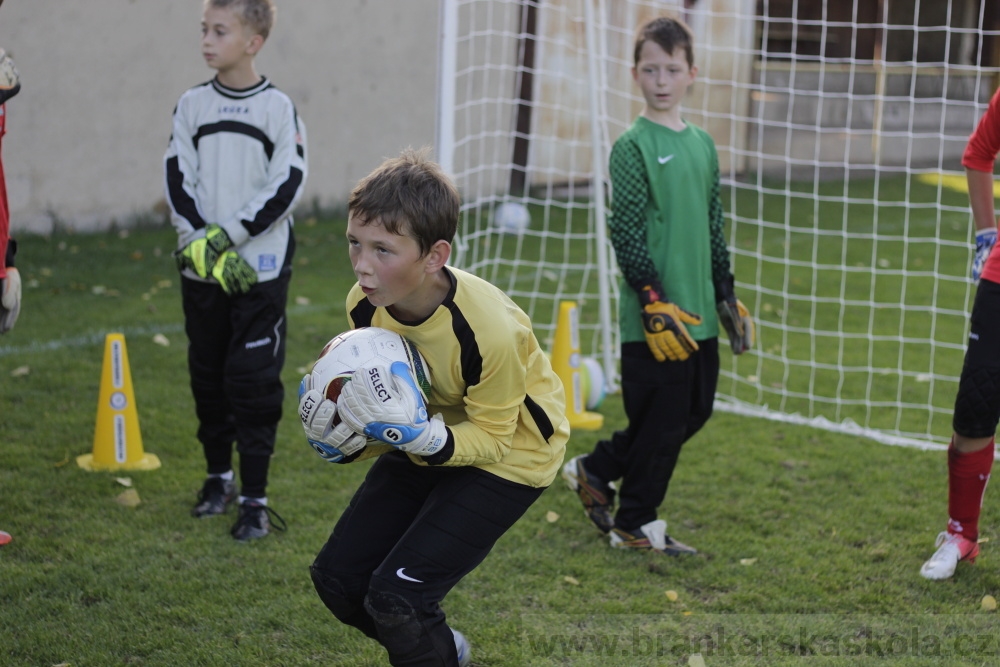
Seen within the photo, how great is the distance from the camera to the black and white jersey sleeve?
4191 mm

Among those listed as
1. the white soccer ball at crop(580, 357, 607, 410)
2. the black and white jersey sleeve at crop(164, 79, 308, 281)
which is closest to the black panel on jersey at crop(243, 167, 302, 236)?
the black and white jersey sleeve at crop(164, 79, 308, 281)

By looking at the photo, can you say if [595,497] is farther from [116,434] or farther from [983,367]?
[116,434]

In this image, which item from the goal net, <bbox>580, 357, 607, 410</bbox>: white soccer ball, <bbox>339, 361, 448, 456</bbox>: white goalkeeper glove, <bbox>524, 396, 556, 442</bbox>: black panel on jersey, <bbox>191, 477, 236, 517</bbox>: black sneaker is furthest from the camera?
the goal net

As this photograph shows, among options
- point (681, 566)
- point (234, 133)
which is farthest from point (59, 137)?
point (681, 566)

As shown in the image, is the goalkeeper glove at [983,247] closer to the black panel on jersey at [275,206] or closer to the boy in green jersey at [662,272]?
the boy in green jersey at [662,272]

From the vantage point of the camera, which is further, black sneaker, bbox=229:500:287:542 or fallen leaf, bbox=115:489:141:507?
fallen leaf, bbox=115:489:141:507

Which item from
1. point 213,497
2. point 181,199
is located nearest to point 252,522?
point 213,497

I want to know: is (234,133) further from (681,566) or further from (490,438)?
(681,566)

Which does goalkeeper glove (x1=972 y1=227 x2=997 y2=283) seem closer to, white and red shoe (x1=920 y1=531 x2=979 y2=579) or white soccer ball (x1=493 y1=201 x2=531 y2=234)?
white and red shoe (x1=920 y1=531 x2=979 y2=579)

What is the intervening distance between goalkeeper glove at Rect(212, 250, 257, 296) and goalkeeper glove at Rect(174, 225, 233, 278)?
0.03 m

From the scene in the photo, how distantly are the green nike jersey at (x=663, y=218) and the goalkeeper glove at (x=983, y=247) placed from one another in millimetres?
1018

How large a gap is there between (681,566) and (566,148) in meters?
8.68

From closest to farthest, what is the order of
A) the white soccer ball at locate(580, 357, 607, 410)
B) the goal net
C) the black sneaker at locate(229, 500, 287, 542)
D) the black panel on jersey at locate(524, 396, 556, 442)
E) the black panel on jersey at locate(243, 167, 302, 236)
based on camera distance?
the black panel on jersey at locate(524, 396, 556, 442)
the black panel on jersey at locate(243, 167, 302, 236)
the black sneaker at locate(229, 500, 287, 542)
the white soccer ball at locate(580, 357, 607, 410)
the goal net

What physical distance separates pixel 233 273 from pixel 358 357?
63.3 inches
